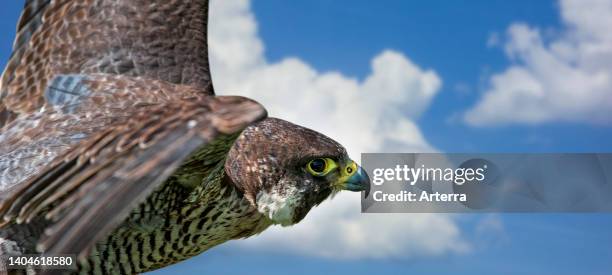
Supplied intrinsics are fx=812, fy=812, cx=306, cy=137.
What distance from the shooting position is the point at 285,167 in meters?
6.09

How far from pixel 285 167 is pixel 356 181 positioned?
822 mm

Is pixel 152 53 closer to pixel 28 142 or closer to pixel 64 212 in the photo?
pixel 28 142

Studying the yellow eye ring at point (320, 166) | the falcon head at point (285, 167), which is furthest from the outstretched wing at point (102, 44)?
the yellow eye ring at point (320, 166)

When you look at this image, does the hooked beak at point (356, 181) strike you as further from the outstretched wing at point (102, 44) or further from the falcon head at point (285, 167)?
the outstretched wing at point (102, 44)

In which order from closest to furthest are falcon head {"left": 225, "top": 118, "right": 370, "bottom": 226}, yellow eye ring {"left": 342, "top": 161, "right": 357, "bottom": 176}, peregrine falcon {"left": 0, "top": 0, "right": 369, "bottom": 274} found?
peregrine falcon {"left": 0, "top": 0, "right": 369, "bottom": 274}, falcon head {"left": 225, "top": 118, "right": 370, "bottom": 226}, yellow eye ring {"left": 342, "top": 161, "right": 357, "bottom": 176}

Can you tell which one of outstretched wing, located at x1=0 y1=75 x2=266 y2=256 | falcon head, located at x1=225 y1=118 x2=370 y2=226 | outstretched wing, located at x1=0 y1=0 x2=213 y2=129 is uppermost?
outstretched wing, located at x1=0 y1=0 x2=213 y2=129

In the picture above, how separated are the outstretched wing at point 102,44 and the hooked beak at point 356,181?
1406mm

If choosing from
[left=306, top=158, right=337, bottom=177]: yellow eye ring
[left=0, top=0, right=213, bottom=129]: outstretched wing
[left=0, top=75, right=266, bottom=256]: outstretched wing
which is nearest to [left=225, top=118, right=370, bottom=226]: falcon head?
[left=306, top=158, right=337, bottom=177]: yellow eye ring

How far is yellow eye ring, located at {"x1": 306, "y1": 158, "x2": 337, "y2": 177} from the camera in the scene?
6305mm

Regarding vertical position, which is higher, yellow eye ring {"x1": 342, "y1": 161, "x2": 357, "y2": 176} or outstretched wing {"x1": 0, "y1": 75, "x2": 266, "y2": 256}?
yellow eye ring {"x1": 342, "y1": 161, "x2": 357, "y2": 176}

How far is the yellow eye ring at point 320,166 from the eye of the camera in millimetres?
6305

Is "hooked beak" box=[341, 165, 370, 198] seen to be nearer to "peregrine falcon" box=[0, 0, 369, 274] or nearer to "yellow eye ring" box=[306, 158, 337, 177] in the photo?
"peregrine falcon" box=[0, 0, 369, 274]

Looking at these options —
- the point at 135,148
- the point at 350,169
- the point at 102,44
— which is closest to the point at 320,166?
the point at 350,169

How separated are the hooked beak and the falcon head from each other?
0.03 meters
